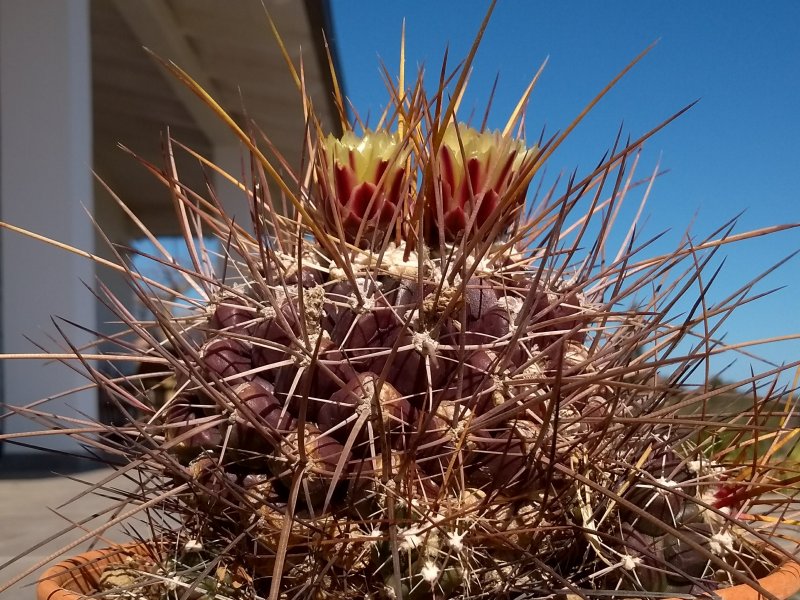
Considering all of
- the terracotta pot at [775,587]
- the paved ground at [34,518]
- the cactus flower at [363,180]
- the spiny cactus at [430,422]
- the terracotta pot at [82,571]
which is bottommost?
the paved ground at [34,518]

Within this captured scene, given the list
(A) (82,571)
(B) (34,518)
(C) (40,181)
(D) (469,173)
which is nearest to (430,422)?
(D) (469,173)

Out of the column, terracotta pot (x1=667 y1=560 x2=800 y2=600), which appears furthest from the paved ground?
terracotta pot (x1=667 y1=560 x2=800 y2=600)

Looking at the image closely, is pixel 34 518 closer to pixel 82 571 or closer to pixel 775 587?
pixel 82 571

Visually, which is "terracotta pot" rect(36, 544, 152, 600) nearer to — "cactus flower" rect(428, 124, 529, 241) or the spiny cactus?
the spiny cactus

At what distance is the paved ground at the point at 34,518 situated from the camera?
0.96 meters

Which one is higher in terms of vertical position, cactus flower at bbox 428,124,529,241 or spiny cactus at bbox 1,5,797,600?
cactus flower at bbox 428,124,529,241

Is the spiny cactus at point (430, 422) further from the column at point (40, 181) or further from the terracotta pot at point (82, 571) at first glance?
the column at point (40, 181)

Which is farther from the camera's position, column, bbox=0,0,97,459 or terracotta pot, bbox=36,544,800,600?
column, bbox=0,0,97,459

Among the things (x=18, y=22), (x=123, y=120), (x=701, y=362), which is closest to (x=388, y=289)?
(x=701, y=362)

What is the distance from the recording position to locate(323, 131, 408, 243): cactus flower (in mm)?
429

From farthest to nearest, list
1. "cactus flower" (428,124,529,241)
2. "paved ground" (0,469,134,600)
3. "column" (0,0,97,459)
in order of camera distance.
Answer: "column" (0,0,97,459) → "paved ground" (0,469,134,600) → "cactus flower" (428,124,529,241)

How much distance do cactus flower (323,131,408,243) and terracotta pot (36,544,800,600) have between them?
26 centimetres

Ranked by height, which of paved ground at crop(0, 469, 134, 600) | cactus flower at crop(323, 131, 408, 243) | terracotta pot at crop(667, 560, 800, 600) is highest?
cactus flower at crop(323, 131, 408, 243)

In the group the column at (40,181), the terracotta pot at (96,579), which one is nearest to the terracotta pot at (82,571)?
the terracotta pot at (96,579)
